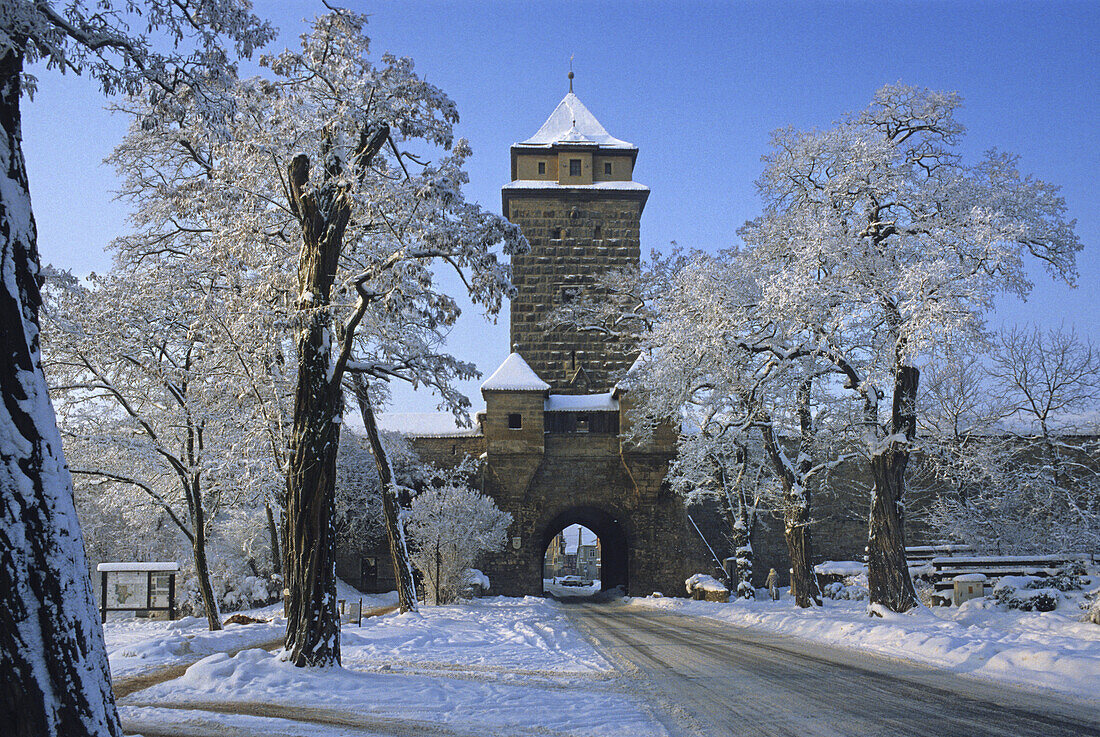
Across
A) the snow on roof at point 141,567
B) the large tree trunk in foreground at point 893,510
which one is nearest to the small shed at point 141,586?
the snow on roof at point 141,567

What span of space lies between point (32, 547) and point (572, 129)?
35014 mm

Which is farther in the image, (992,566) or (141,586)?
(141,586)

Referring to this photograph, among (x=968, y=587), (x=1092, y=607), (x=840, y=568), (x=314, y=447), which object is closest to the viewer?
(x=314, y=447)

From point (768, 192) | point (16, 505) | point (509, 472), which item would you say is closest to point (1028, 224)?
point (768, 192)

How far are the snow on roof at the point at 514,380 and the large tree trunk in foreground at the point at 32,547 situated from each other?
25.8 m

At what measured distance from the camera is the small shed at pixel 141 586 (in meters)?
16.8

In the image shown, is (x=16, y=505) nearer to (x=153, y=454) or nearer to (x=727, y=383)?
(x=153, y=454)

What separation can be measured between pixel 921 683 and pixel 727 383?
962 centimetres

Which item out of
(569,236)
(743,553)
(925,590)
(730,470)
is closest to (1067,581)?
(925,590)

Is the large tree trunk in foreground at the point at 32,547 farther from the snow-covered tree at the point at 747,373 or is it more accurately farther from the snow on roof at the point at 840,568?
the snow on roof at the point at 840,568

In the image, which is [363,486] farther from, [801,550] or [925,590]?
[925,590]

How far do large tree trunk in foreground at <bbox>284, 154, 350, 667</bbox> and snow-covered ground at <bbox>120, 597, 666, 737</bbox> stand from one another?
1.55 ft

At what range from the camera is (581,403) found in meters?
31.1

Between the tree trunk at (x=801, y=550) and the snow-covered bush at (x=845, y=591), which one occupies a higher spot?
the tree trunk at (x=801, y=550)
